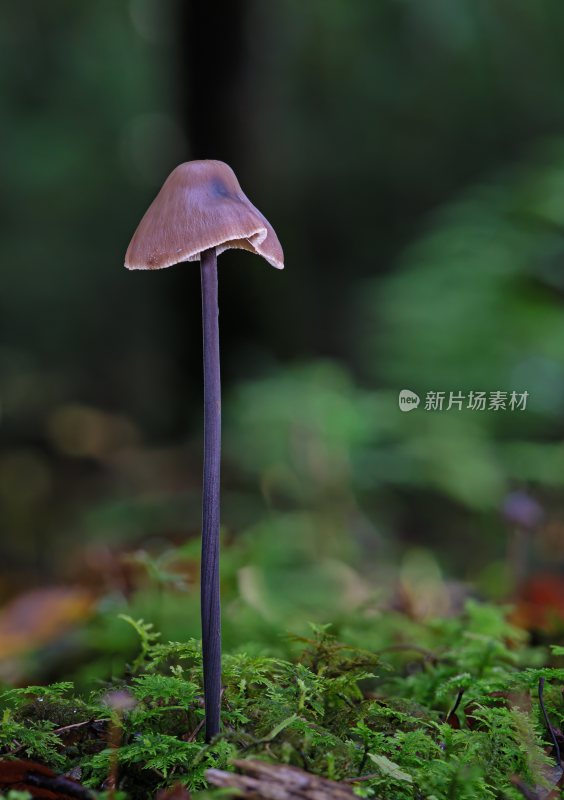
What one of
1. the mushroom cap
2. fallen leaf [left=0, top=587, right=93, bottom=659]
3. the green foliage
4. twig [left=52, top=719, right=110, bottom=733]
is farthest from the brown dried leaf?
fallen leaf [left=0, top=587, right=93, bottom=659]

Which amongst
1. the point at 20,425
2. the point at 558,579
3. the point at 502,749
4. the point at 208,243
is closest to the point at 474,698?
the point at 502,749

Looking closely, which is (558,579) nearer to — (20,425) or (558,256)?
(558,256)

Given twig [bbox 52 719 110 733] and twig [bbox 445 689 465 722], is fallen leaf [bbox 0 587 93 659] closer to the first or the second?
twig [bbox 52 719 110 733]

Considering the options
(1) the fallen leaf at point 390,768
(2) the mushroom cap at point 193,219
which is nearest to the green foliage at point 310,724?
(1) the fallen leaf at point 390,768

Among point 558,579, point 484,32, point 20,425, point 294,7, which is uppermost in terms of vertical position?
point 294,7

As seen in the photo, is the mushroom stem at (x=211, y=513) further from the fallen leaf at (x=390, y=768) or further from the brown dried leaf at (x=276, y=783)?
the fallen leaf at (x=390, y=768)

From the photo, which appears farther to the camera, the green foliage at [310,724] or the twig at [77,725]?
the twig at [77,725]
